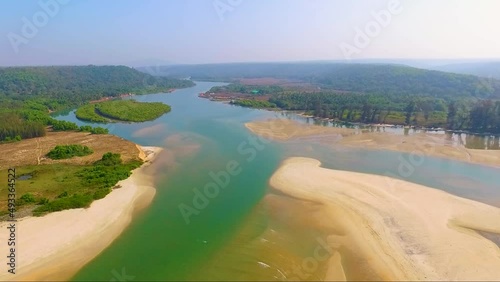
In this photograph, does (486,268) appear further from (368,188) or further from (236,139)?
(236,139)

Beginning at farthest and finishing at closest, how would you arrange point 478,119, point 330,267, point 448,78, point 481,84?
point 448,78 < point 481,84 < point 478,119 < point 330,267

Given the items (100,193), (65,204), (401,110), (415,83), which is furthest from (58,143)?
(415,83)

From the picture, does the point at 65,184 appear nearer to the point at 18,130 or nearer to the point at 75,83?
the point at 18,130

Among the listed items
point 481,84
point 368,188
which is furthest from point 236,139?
point 481,84

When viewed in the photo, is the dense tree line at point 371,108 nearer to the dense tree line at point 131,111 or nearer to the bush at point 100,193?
the dense tree line at point 131,111

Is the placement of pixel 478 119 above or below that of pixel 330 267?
above

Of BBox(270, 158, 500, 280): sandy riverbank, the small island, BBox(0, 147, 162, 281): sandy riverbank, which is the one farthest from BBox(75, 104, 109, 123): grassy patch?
BBox(270, 158, 500, 280): sandy riverbank
